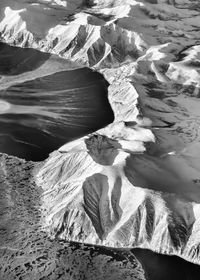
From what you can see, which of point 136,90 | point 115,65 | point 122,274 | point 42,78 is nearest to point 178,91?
point 136,90

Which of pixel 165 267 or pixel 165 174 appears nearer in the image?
pixel 165 267

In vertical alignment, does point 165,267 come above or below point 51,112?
below

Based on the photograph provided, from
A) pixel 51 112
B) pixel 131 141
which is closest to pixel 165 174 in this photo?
pixel 131 141

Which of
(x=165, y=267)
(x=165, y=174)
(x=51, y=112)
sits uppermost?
(x=165, y=174)

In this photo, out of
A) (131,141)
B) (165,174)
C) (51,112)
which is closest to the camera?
(165,174)

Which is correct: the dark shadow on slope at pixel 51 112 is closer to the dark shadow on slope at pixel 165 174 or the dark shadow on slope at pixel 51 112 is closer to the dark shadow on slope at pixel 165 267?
the dark shadow on slope at pixel 165 174

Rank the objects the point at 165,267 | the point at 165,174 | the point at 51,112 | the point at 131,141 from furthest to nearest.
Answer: the point at 51,112 → the point at 131,141 → the point at 165,174 → the point at 165,267

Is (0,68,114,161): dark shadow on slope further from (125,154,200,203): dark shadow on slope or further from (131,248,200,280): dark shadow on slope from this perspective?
(131,248,200,280): dark shadow on slope

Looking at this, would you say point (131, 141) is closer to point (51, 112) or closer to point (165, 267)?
point (51, 112)

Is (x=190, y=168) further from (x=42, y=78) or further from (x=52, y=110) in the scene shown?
(x=42, y=78)
